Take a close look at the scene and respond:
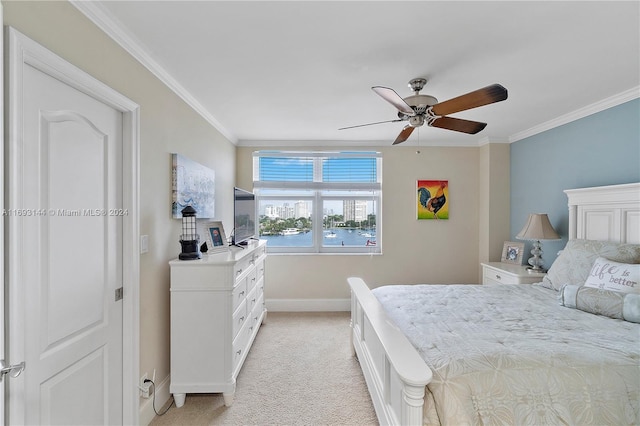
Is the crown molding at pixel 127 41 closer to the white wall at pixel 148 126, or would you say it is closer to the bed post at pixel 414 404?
the white wall at pixel 148 126

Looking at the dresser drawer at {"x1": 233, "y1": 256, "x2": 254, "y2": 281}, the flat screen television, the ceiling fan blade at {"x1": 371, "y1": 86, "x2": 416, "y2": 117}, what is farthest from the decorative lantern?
the ceiling fan blade at {"x1": 371, "y1": 86, "x2": 416, "y2": 117}

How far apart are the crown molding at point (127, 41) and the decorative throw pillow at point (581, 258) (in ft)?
11.7

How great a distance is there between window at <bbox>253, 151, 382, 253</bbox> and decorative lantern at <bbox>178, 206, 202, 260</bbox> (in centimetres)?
203

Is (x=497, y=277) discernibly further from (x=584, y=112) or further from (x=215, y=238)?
(x=215, y=238)

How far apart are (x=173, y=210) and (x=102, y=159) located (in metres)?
0.74

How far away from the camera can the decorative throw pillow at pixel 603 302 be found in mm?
1892

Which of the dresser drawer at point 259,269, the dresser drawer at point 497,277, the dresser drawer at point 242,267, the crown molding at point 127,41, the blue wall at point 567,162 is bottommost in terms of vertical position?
the dresser drawer at point 497,277

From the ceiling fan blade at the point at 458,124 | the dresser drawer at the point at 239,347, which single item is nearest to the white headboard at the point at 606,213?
the ceiling fan blade at the point at 458,124

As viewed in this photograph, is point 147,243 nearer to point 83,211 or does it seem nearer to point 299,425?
point 83,211

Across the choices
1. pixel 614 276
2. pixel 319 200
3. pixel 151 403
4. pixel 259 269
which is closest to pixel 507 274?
pixel 614 276

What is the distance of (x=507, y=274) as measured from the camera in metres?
3.31

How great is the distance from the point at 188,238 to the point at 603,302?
2.97m

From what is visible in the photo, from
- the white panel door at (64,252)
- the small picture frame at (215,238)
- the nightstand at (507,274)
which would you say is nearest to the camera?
the white panel door at (64,252)

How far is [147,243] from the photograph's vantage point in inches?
77.0
